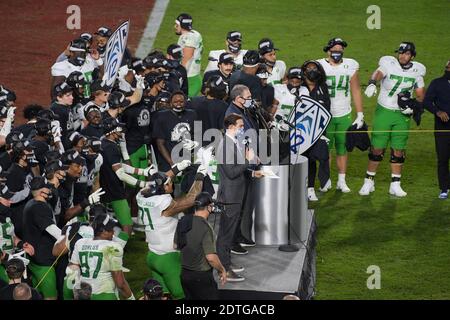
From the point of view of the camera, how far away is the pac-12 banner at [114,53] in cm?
1343

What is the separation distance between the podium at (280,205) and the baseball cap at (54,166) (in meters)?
2.16

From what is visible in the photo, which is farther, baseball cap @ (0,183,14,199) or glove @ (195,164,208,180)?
glove @ (195,164,208,180)

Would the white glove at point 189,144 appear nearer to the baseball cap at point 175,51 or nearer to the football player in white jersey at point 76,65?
the football player in white jersey at point 76,65

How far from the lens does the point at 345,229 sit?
45.7 ft

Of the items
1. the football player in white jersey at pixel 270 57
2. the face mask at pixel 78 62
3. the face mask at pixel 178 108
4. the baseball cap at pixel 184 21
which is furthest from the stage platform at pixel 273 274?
the baseball cap at pixel 184 21

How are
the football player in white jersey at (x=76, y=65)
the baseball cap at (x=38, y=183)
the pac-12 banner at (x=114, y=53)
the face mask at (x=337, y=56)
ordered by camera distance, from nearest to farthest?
1. the baseball cap at (x=38, y=183)
2. the pac-12 banner at (x=114, y=53)
3. the football player in white jersey at (x=76, y=65)
4. the face mask at (x=337, y=56)

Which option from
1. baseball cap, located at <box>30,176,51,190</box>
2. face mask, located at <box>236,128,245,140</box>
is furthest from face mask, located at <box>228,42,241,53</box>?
baseball cap, located at <box>30,176,51,190</box>

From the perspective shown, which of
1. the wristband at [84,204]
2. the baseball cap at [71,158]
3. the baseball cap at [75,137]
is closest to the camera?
the baseball cap at [71,158]

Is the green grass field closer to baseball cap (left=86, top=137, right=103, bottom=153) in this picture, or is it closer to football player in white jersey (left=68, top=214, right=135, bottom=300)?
baseball cap (left=86, top=137, right=103, bottom=153)

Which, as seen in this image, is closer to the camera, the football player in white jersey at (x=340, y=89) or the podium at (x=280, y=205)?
the podium at (x=280, y=205)

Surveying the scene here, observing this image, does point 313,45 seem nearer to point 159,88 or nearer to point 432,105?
point 432,105

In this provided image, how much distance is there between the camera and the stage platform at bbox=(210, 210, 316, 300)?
11016 mm

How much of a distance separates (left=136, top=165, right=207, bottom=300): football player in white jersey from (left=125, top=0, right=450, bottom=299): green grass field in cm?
125

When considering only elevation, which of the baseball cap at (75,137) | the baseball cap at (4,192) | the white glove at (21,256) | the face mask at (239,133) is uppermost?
the face mask at (239,133)
